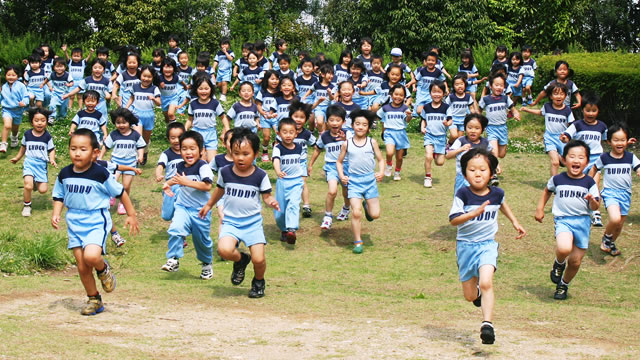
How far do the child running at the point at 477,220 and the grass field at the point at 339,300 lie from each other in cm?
49

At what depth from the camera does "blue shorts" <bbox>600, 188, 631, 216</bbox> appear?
10.1 meters

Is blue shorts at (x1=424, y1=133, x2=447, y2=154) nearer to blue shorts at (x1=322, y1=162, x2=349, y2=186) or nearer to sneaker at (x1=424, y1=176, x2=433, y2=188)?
sneaker at (x1=424, y1=176, x2=433, y2=188)

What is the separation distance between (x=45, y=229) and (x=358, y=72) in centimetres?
661

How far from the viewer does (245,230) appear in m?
8.03

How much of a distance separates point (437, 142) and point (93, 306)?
7.98m

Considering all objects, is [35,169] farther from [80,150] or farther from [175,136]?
[80,150]

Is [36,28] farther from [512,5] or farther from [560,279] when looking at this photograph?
[560,279]

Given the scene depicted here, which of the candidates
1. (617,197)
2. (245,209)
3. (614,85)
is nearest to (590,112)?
(617,197)

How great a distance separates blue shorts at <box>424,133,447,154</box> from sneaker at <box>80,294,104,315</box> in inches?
309

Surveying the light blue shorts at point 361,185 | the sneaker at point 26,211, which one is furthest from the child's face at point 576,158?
the sneaker at point 26,211

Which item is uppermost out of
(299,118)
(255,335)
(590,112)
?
(590,112)

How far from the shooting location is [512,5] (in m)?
26.9

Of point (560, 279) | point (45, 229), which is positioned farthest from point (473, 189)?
point (45, 229)

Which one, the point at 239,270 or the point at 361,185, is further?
the point at 361,185
